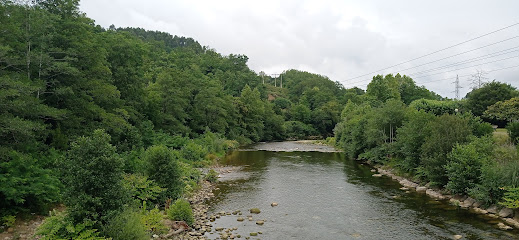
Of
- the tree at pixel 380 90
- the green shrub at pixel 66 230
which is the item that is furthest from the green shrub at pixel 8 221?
the tree at pixel 380 90

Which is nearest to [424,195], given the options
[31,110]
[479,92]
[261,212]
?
[261,212]

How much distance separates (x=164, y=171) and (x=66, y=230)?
8.50 metres

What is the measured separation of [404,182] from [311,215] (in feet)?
42.8

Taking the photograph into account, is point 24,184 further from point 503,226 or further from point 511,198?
point 511,198

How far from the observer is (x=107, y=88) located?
2398cm

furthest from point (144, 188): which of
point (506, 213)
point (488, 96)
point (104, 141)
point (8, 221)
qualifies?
point (488, 96)

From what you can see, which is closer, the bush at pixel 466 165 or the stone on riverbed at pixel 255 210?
the stone on riverbed at pixel 255 210

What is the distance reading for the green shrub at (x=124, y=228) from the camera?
11883 mm

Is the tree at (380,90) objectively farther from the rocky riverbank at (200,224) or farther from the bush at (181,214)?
the bush at (181,214)

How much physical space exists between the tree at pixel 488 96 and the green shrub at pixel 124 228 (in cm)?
4899

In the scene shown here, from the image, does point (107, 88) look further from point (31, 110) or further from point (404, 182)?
point (404, 182)

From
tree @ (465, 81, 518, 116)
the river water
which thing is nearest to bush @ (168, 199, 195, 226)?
Answer: the river water

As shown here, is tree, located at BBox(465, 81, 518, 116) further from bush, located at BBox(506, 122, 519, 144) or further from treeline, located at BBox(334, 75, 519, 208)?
bush, located at BBox(506, 122, 519, 144)

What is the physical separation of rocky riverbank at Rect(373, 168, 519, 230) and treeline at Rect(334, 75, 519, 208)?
0.50 m
